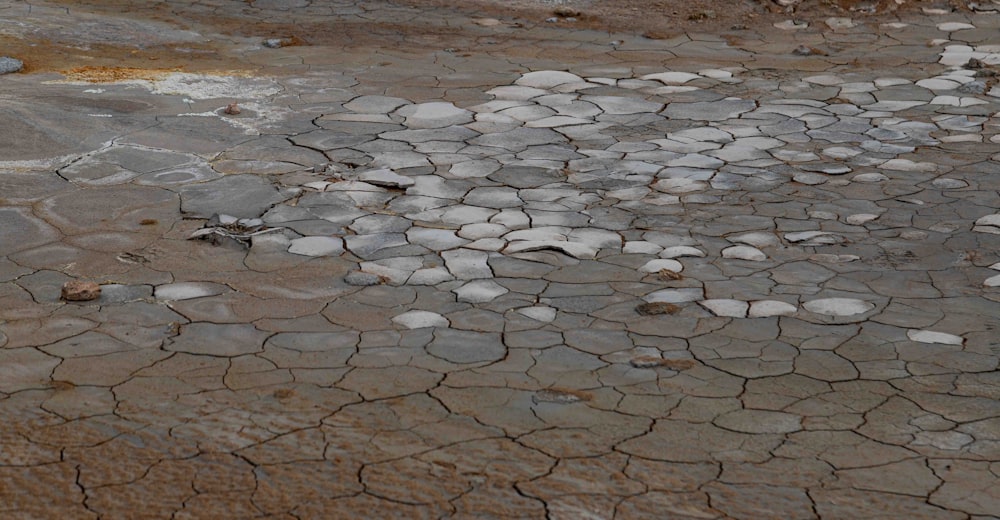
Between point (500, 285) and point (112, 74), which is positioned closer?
point (500, 285)

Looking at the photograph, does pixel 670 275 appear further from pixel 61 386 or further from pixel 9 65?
pixel 9 65

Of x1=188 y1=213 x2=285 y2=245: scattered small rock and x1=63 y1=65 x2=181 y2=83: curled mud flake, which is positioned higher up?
x1=63 y1=65 x2=181 y2=83: curled mud flake

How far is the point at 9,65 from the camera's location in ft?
21.7

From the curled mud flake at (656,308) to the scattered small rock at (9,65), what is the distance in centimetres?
457

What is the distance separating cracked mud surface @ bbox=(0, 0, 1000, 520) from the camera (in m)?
2.77

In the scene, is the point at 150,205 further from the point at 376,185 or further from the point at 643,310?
the point at 643,310

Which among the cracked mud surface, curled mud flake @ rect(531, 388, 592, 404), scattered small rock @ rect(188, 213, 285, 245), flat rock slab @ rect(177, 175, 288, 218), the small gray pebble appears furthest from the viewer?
flat rock slab @ rect(177, 175, 288, 218)

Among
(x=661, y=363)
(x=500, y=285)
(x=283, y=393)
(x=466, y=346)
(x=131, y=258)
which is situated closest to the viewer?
(x=283, y=393)

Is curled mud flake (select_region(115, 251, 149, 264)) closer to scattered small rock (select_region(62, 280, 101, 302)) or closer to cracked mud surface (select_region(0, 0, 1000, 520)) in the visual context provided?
cracked mud surface (select_region(0, 0, 1000, 520))

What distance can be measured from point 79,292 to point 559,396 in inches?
68.6

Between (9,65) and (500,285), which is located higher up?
(9,65)

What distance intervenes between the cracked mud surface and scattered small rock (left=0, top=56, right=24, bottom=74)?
0.53 feet

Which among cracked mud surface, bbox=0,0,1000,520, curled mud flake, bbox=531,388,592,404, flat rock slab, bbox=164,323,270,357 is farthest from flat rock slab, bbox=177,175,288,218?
curled mud flake, bbox=531,388,592,404

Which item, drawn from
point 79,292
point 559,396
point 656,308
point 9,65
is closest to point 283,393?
point 559,396
